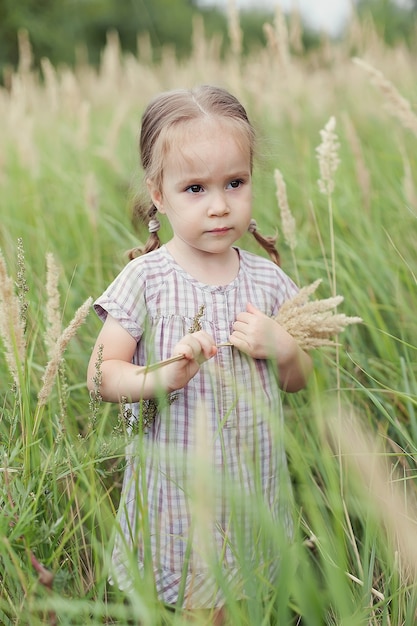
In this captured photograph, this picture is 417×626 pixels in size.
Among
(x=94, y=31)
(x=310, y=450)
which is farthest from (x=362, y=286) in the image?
(x=94, y=31)

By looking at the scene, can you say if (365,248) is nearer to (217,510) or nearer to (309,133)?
(217,510)

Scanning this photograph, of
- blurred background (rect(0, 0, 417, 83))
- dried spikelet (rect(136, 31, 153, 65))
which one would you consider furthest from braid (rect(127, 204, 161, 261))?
blurred background (rect(0, 0, 417, 83))

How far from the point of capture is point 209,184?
1.29m

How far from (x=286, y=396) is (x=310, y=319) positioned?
53 centimetres

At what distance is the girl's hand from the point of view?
116 cm

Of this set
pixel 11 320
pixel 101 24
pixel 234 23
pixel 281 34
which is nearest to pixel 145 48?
pixel 234 23

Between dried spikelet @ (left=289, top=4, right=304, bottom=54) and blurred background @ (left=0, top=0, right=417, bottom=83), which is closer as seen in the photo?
dried spikelet @ (left=289, top=4, right=304, bottom=54)

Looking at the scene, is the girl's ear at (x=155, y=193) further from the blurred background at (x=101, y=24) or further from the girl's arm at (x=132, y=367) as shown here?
the blurred background at (x=101, y=24)

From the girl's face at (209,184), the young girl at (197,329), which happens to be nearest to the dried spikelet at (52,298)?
the young girl at (197,329)

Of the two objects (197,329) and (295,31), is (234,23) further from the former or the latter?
(197,329)

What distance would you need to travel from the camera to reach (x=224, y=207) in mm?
1276

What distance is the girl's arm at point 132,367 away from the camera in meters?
1.17

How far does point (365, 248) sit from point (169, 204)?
869 mm

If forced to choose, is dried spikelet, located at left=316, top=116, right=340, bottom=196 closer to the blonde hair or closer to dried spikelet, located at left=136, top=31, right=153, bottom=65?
the blonde hair
